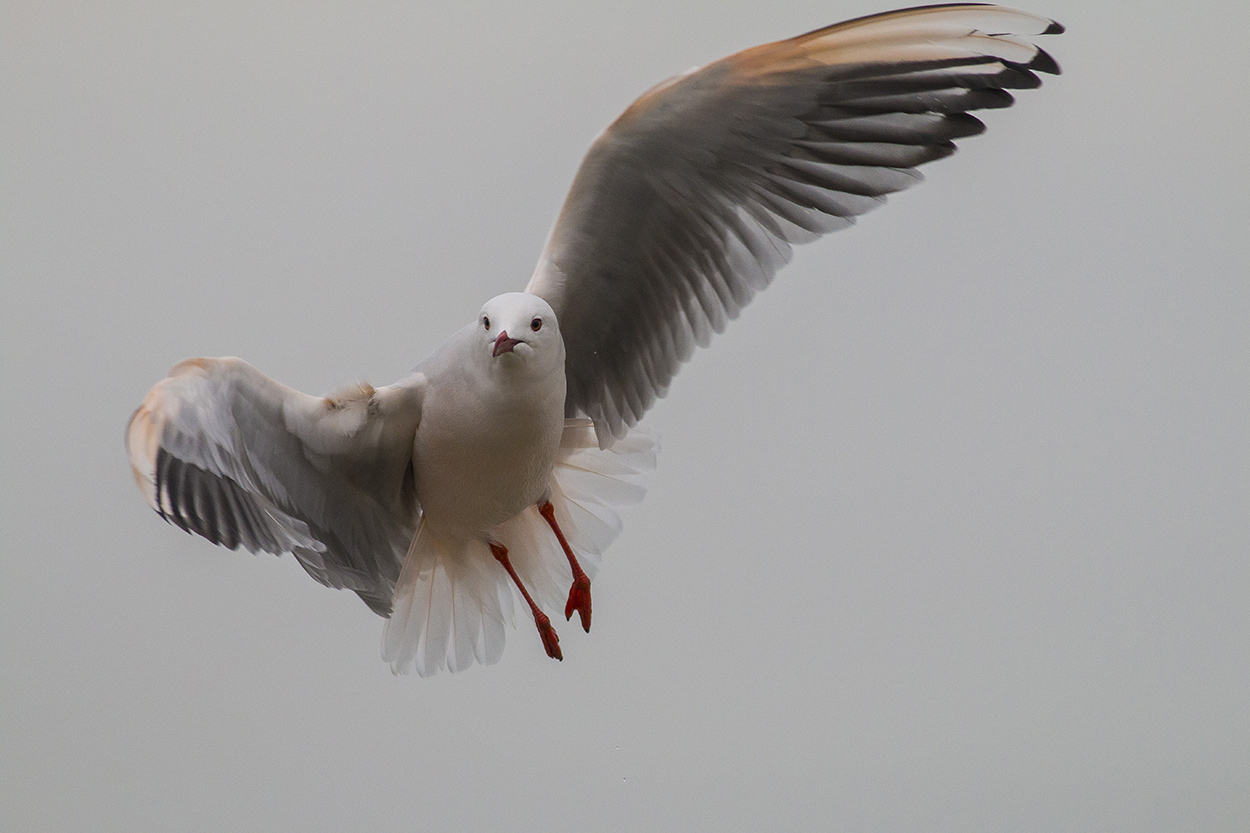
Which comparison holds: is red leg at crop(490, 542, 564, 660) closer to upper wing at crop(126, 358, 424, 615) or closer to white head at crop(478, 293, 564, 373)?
upper wing at crop(126, 358, 424, 615)

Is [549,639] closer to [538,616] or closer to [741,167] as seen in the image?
[538,616]

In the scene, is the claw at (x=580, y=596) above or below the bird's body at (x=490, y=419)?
below

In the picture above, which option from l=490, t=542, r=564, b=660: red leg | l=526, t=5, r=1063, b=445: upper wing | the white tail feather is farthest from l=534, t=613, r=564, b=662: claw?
l=526, t=5, r=1063, b=445: upper wing

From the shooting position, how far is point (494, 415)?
1.87 meters

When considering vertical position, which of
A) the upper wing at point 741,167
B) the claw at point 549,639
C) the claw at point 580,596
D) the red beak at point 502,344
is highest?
the upper wing at point 741,167

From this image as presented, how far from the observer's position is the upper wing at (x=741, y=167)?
6.05 ft

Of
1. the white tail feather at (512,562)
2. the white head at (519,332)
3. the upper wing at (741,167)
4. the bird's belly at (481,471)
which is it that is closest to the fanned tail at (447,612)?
the white tail feather at (512,562)

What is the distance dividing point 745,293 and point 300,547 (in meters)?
0.81

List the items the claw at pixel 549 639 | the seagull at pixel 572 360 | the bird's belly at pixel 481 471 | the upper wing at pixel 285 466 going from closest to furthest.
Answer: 1. the upper wing at pixel 285 466
2. the seagull at pixel 572 360
3. the bird's belly at pixel 481 471
4. the claw at pixel 549 639

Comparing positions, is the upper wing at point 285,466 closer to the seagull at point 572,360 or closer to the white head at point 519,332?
the seagull at point 572,360

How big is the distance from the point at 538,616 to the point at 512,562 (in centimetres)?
14

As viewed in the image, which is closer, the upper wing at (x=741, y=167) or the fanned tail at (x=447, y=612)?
the upper wing at (x=741, y=167)

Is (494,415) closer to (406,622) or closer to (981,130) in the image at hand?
(406,622)

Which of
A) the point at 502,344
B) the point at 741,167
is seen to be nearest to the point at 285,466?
the point at 502,344
